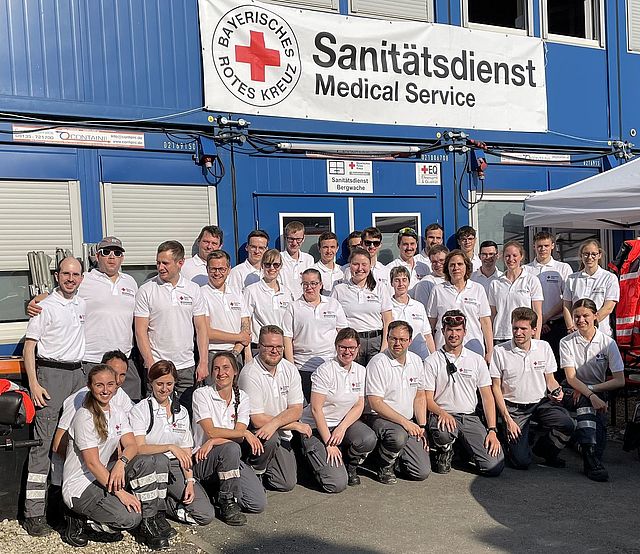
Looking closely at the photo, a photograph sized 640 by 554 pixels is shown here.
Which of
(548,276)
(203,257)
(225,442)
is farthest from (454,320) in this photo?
(203,257)

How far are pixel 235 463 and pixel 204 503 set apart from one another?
0.35 meters

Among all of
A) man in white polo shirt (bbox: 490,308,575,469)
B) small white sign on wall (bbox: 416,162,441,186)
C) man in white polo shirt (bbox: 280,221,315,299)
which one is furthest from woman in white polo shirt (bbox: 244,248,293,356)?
small white sign on wall (bbox: 416,162,441,186)

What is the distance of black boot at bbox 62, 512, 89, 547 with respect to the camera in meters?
4.95

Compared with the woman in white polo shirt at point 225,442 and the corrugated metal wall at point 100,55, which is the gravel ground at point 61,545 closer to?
the woman in white polo shirt at point 225,442

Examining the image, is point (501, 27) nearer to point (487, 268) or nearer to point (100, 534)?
point (487, 268)

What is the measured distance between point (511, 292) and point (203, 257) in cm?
288

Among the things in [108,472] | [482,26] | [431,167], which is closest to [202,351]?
[108,472]

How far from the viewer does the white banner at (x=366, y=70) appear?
781 cm

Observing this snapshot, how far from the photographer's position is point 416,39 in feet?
29.2

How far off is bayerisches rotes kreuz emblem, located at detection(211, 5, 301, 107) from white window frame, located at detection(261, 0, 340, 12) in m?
0.16

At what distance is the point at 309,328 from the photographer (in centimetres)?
631

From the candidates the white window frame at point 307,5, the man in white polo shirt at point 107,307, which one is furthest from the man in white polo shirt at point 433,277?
the white window frame at point 307,5

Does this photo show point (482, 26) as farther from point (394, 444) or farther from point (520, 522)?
point (520, 522)

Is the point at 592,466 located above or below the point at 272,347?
below
